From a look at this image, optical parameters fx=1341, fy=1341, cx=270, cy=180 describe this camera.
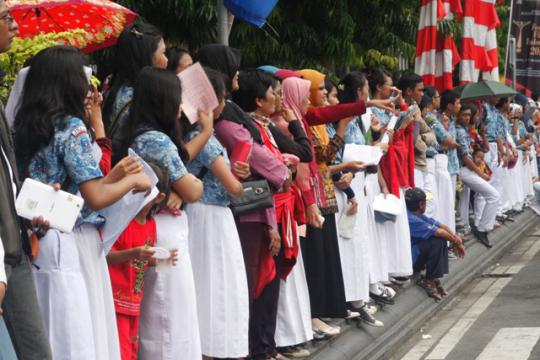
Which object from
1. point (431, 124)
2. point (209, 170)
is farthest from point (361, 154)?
point (431, 124)

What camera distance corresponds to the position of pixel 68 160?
17.1 ft

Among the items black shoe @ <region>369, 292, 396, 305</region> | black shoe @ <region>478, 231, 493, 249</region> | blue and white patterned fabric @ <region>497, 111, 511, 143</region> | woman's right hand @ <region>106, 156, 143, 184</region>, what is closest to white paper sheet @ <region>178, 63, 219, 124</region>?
woman's right hand @ <region>106, 156, 143, 184</region>

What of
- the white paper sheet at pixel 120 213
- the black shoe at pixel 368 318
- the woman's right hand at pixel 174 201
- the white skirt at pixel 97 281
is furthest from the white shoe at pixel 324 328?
the white paper sheet at pixel 120 213

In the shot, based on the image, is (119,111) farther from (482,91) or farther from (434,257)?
(482,91)

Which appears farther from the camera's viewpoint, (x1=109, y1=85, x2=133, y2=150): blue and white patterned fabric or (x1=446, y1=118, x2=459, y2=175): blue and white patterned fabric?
(x1=446, y1=118, x2=459, y2=175): blue and white patterned fabric

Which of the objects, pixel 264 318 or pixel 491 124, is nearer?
pixel 264 318

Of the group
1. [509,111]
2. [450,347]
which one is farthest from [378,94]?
[509,111]

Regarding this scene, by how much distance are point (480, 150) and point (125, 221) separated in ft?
35.7

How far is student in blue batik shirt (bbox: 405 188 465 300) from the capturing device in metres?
11.7

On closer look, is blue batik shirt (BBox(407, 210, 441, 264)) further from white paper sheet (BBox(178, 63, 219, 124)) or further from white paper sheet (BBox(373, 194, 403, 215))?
white paper sheet (BBox(178, 63, 219, 124))

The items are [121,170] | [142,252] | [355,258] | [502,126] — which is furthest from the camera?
[502,126]

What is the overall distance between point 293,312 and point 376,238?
2.68 metres

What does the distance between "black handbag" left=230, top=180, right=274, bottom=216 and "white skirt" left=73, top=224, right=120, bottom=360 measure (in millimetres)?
1576

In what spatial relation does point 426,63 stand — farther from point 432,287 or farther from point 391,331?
point 391,331
